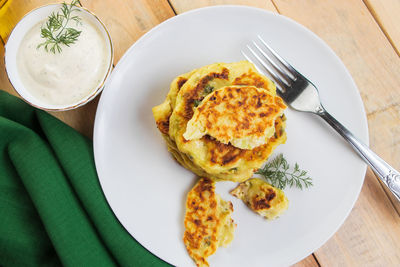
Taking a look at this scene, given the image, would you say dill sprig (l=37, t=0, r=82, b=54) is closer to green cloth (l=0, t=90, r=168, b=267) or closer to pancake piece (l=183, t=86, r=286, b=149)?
green cloth (l=0, t=90, r=168, b=267)

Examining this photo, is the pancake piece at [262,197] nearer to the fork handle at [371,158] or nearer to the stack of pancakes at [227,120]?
the stack of pancakes at [227,120]

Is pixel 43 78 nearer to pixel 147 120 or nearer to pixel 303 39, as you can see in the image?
pixel 147 120

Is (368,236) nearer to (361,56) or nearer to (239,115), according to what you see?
(361,56)

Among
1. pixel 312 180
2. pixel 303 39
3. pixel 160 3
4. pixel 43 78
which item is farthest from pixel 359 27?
pixel 43 78

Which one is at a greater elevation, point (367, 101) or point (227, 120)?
point (227, 120)

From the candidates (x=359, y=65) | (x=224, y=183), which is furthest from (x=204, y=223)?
(x=359, y=65)

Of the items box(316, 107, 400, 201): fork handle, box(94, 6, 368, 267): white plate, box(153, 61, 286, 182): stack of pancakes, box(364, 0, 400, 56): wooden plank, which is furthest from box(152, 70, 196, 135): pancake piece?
box(364, 0, 400, 56): wooden plank
